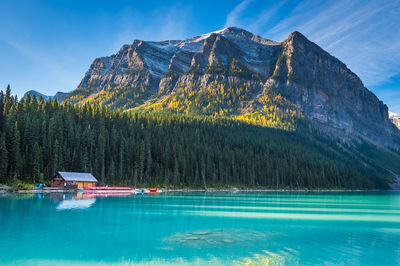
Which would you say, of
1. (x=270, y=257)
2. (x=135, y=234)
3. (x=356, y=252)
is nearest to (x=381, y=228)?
(x=356, y=252)

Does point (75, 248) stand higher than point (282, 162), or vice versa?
point (282, 162)

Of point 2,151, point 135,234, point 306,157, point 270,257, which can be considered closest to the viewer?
point 270,257

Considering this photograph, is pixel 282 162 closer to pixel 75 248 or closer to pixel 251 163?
pixel 251 163

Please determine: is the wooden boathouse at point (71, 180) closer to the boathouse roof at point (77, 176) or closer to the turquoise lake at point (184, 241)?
the boathouse roof at point (77, 176)

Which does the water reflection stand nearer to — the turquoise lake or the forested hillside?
the turquoise lake

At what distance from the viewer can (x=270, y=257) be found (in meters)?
20.5

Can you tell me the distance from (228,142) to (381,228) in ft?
411

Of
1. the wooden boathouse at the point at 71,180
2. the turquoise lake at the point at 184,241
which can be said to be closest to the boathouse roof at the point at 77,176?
the wooden boathouse at the point at 71,180

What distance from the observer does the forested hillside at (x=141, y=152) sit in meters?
89.6

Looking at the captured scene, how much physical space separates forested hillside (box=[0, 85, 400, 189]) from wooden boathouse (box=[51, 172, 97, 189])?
389 cm

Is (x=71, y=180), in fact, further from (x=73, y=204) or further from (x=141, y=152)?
(x=73, y=204)

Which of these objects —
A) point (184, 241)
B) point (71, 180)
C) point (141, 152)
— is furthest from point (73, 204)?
point (141, 152)

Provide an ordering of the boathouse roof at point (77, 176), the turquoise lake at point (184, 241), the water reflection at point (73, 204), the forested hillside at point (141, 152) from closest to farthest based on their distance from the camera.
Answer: the turquoise lake at point (184, 241) < the water reflection at point (73, 204) < the boathouse roof at point (77, 176) < the forested hillside at point (141, 152)

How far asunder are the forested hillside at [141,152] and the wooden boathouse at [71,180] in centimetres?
389
